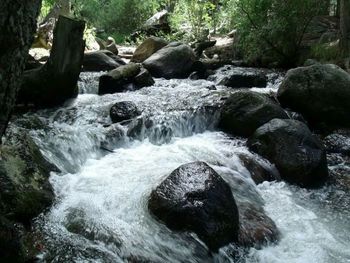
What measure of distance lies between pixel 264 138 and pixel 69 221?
12.3ft

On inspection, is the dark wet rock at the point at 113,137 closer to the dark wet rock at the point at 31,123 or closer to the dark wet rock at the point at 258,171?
the dark wet rock at the point at 31,123

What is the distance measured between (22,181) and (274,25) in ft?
32.2

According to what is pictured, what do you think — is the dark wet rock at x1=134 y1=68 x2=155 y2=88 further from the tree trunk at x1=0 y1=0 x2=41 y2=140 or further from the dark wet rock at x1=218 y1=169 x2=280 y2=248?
the tree trunk at x1=0 y1=0 x2=41 y2=140

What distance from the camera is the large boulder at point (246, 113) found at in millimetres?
7273

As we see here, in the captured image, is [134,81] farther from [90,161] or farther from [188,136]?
[90,161]

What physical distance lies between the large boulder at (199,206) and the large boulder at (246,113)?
301 cm

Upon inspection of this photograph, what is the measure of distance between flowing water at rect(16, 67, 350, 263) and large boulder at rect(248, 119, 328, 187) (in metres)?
0.22

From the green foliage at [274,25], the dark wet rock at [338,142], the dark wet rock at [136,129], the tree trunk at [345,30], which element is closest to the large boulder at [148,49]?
the green foliage at [274,25]

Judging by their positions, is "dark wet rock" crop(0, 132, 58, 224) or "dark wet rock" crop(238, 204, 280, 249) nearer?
"dark wet rock" crop(0, 132, 58, 224)

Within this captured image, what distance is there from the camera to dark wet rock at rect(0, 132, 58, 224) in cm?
377

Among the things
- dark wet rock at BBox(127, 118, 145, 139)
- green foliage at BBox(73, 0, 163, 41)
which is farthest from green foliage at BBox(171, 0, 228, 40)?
dark wet rock at BBox(127, 118, 145, 139)

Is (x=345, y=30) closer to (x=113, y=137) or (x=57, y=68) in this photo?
(x=113, y=137)

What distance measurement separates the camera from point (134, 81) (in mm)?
10195

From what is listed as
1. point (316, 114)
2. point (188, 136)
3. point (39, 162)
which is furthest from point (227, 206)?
point (316, 114)
